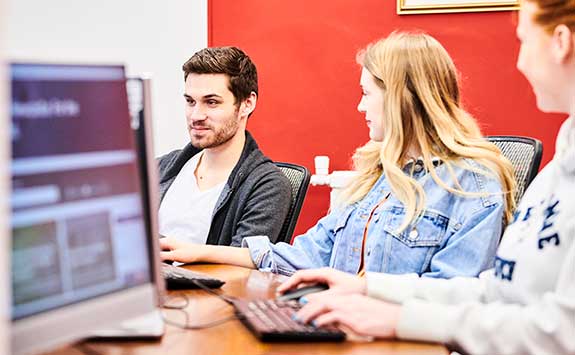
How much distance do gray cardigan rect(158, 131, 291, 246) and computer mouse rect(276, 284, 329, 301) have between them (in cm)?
83

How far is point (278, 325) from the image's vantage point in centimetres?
105

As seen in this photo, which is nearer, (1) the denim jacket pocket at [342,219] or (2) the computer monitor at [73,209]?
(2) the computer monitor at [73,209]

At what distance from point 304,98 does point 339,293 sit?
2105 mm

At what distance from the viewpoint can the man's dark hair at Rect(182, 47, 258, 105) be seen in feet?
7.89

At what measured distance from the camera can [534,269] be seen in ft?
3.53

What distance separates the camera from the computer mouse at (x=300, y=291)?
124cm

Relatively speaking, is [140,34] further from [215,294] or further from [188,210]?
[215,294]

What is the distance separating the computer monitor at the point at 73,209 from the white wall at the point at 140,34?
2.02 metres

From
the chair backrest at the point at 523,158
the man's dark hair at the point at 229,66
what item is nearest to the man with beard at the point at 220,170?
the man's dark hair at the point at 229,66

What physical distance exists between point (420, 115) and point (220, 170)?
888 mm

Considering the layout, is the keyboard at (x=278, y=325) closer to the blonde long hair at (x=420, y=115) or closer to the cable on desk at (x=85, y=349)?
the cable on desk at (x=85, y=349)

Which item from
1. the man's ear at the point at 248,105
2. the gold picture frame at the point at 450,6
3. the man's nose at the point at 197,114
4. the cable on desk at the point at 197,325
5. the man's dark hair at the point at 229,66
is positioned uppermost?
the gold picture frame at the point at 450,6

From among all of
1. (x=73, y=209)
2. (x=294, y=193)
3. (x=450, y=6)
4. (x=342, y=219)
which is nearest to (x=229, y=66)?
(x=294, y=193)

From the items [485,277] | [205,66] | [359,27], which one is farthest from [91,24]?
[485,277]
